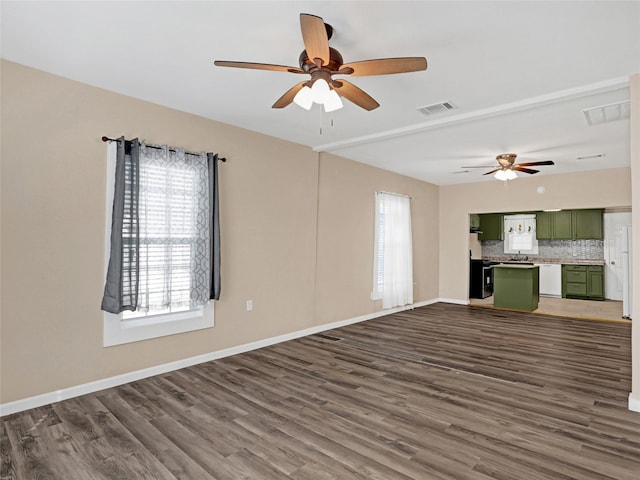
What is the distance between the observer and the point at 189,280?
3.88 meters

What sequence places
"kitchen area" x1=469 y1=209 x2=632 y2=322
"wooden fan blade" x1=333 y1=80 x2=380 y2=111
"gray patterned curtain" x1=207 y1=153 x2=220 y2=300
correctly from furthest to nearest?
"kitchen area" x1=469 y1=209 x2=632 y2=322, "gray patterned curtain" x1=207 y1=153 x2=220 y2=300, "wooden fan blade" x1=333 y1=80 x2=380 y2=111

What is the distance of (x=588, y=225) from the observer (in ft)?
28.4

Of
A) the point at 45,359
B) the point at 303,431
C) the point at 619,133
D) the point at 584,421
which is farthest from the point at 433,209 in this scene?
the point at 45,359

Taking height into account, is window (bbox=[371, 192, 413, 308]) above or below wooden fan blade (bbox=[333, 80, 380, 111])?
below

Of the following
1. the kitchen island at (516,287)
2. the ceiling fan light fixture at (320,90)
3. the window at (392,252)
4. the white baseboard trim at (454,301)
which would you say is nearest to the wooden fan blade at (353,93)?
the ceiling fan light fixture at (320,90)

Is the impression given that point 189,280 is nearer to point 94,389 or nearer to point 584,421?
point 94,389

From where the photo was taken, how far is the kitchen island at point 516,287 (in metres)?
7.29

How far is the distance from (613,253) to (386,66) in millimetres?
8942

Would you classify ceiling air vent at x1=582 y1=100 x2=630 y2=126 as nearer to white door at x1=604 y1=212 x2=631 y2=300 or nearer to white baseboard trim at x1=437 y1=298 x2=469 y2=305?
white baseboard trim at x1=437 y1=298 x2=469 y2=305

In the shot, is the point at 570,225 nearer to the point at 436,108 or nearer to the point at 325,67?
the point at 436,108

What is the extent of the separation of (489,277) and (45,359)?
9.17 m

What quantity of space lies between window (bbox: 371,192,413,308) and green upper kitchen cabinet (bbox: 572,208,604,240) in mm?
4591

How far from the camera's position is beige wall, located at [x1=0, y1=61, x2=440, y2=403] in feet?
9.51

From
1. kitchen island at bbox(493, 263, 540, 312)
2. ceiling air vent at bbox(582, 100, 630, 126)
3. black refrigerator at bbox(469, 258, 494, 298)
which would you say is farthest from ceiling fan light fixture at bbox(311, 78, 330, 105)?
black refrigerator at bbox(469, 258, 494, 298)
